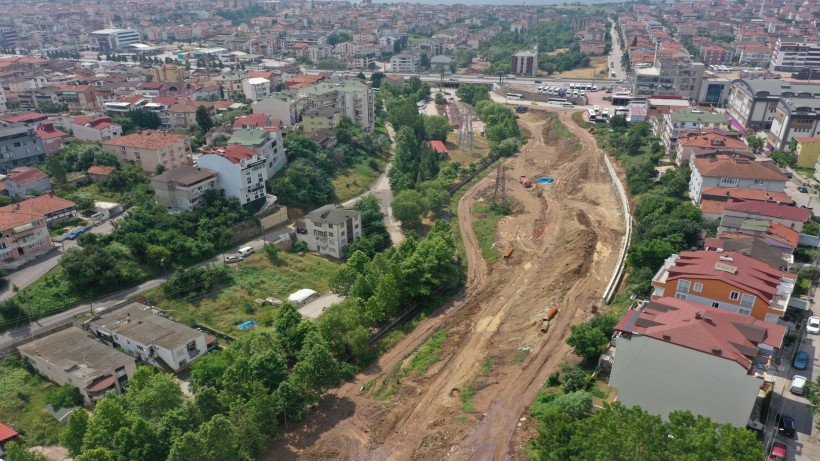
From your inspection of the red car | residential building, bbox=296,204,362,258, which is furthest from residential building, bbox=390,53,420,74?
the red car

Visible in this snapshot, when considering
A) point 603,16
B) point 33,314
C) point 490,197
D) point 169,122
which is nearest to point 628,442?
point 33,314

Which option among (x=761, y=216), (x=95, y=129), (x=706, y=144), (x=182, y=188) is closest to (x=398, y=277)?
(x=182, y=188)

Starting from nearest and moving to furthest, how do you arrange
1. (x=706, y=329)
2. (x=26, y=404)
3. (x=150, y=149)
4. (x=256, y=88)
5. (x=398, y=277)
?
(x=706, y=329) → (x=26, y=404) → (x=398, y=277) → (x=150, y=149) → (x=256, y=88)

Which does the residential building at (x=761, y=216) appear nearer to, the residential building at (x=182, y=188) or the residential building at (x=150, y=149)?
the residential building at (x=182, y=188)

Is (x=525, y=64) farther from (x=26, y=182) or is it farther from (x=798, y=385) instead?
(x=798, y=385)

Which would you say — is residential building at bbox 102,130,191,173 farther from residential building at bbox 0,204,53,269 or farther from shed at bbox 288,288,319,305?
shed at bbox 288,288,319,305

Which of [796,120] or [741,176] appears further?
[796,120]
